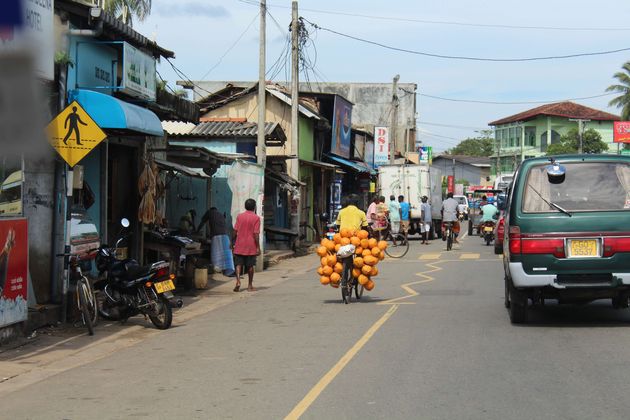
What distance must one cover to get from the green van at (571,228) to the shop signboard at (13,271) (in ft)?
21.3

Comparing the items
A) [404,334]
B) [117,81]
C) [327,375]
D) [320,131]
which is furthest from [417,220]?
[327,375]

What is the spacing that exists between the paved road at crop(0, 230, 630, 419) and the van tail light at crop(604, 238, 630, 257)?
1049 mm

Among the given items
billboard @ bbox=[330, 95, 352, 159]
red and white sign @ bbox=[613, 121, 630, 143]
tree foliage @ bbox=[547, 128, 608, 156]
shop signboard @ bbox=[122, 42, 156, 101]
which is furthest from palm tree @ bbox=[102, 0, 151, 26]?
tree foliage @ bbox=[547, 128, 608, 156]

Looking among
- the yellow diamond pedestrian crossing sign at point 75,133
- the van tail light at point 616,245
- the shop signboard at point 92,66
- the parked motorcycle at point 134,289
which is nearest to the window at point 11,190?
the yellow diamond pedestrian crossing sign at point 75,133

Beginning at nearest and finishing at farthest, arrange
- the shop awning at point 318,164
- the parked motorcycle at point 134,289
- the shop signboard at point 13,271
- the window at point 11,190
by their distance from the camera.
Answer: the shop signboard at point 13,271
the window at point 11,190
the parked motorcycle at point 134,289
the shop awning at point 318,164

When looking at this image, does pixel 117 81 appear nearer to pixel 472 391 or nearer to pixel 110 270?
pixel 110 270

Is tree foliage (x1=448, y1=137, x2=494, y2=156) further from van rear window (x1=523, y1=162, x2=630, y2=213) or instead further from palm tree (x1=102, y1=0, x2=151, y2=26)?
van rear window (x1=523, y1=162, x2=630, y2=213)

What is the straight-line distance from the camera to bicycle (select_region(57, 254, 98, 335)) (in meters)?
11.2

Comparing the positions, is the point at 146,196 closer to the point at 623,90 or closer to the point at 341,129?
the point at 341,129

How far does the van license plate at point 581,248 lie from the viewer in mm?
10193

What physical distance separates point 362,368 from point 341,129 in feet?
→ 101

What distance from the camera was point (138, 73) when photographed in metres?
14.8

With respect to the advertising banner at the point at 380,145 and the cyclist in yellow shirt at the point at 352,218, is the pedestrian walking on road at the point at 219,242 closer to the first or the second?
the cyclist in yellow shirt at the point at 352,218

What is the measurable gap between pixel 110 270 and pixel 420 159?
5372 centimetres
